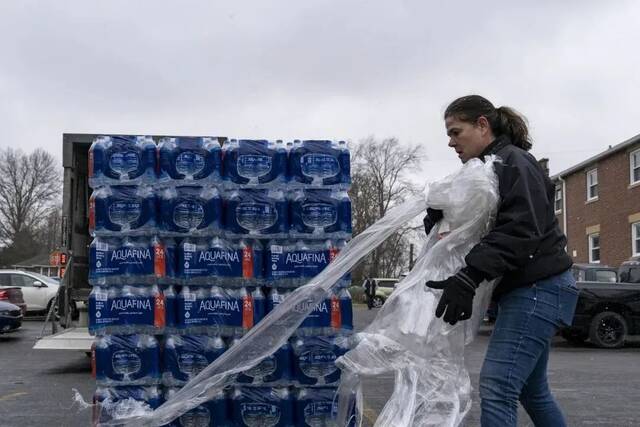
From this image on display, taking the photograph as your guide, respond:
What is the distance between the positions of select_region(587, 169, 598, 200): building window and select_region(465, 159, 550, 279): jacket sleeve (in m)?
24.8

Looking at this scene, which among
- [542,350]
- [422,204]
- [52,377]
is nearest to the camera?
[542,350]

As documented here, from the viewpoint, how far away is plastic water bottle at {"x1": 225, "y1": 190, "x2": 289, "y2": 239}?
4.32 metres

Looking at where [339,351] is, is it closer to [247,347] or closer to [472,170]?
[247,347]

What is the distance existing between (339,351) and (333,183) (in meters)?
1.05

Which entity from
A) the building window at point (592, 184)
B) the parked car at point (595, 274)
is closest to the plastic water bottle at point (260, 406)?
the parked car at point (595, 274)

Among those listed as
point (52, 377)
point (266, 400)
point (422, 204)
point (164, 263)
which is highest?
point (422, 204)

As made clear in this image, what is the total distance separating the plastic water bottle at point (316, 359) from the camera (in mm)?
4332

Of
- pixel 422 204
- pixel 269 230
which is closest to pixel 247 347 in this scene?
pixel 269 230

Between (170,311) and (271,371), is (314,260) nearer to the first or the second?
(271,371)

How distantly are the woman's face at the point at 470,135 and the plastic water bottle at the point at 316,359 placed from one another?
1.57 m

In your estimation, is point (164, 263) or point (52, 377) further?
point (52, 377)

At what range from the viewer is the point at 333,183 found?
4430 mm

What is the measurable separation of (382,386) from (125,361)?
3057mm

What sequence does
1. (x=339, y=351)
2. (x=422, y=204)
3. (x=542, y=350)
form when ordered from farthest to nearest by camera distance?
(x=339, y=351)
(x=422, y=204)
(x=542, y=350)
